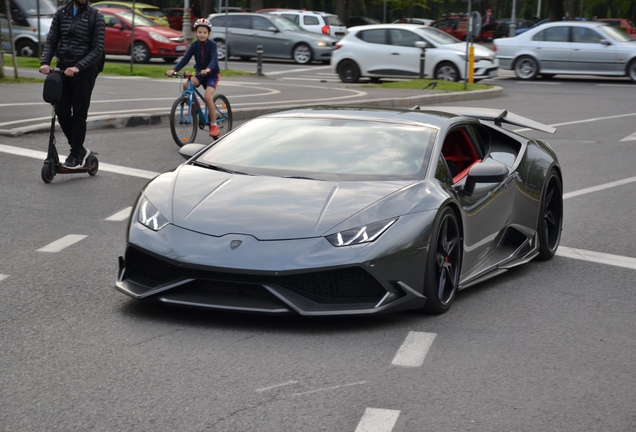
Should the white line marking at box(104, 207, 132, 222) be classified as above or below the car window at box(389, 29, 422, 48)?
below

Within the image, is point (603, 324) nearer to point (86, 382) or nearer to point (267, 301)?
point (267, 301)

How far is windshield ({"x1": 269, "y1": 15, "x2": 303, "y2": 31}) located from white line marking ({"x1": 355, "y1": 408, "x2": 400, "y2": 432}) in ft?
102

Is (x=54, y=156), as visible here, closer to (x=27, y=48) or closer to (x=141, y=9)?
(x=27, y=48)

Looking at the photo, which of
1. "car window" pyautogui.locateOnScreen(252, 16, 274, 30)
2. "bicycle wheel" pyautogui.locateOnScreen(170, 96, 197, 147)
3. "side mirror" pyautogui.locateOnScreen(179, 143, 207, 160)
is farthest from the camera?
"car window" pyautogui.locateOnScreen(252, 16, 274, 30)

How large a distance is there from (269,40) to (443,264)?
96.1 feet

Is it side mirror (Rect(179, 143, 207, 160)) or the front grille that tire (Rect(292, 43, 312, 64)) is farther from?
the front grille

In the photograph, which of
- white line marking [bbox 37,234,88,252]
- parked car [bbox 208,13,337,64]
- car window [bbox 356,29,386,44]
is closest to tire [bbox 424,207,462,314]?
white line marking [bbox 37,234,88,252]

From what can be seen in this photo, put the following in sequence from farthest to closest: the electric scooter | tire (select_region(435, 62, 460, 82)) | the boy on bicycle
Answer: tire (select_region(435, 62, 460, 82)) < the boy on bicycle < the electric scooter

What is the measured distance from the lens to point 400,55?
27141 mm

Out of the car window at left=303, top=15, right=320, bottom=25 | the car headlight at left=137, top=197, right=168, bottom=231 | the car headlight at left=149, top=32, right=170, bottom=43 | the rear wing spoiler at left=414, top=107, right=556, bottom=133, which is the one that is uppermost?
the rear wing spoiler at left=414, top=107, right=556, bottom=133

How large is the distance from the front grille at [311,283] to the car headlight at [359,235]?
0.15 metres

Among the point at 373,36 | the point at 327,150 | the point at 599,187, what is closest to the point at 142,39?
the point at 373,36

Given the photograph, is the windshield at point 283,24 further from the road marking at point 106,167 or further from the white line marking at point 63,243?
the white line marking at point 63,243

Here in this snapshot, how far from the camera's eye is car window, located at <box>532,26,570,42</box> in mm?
28938
